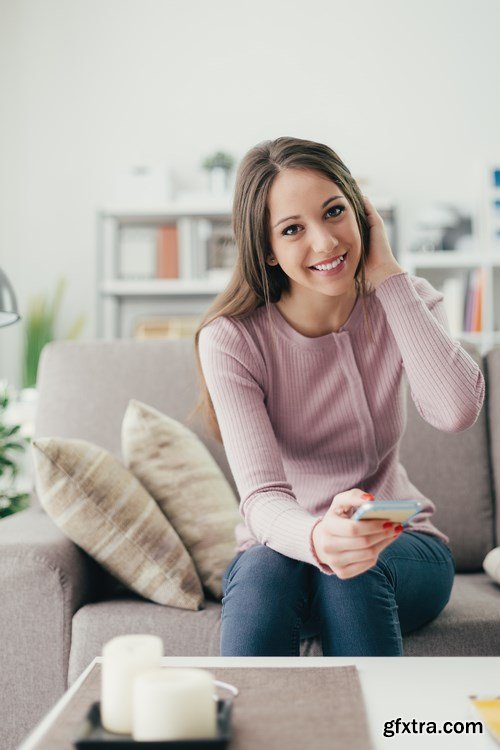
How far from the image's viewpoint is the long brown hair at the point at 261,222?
1.30 m

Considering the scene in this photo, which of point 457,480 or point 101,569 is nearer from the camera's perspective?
point 101,569

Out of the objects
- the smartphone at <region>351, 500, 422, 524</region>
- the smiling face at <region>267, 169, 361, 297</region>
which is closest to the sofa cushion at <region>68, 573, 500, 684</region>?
the smartphone at <region>351, 500, 422, 524</region>

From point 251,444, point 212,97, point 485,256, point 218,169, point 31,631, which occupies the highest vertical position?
point 212,97

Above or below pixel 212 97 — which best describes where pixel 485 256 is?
below

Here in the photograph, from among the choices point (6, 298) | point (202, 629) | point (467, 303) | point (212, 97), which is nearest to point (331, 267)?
point (202, 629)

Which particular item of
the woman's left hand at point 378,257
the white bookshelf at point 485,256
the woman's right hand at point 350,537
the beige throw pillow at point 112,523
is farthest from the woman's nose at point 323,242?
the white bookshelf at point 485,256

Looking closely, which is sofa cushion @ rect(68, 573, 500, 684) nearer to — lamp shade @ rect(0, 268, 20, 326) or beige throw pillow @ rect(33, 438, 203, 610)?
→ beige throw pillow @ rect(33, 438, 203, 610)

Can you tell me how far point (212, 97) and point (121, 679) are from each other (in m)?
3.48

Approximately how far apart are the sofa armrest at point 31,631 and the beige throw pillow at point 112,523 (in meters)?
0.07

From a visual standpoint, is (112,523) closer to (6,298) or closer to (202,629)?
(202,629)

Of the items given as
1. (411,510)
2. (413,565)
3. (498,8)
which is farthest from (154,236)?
(411,510)

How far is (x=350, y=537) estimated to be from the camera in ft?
3.03

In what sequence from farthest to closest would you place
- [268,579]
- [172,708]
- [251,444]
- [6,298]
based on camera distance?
[6,298]
[251,444]
[268,579]
[172,708]

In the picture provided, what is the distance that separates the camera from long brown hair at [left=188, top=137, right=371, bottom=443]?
1.30m
